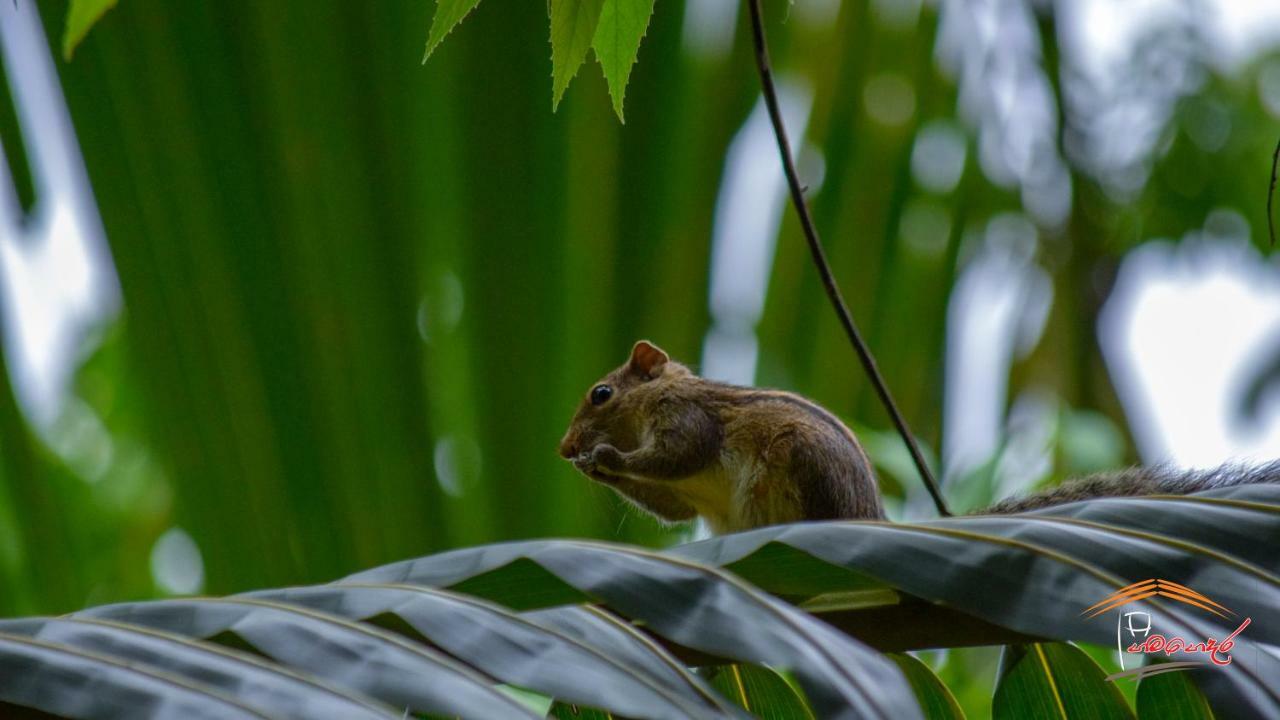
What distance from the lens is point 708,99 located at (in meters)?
3.00

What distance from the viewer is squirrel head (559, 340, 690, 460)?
2664 mm

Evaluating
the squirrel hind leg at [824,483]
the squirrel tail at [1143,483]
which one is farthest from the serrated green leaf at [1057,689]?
the squirrel hind leg at [824,483]

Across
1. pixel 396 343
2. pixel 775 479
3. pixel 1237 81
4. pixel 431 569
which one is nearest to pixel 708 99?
pixel 396 343

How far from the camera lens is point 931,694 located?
1.14 metres

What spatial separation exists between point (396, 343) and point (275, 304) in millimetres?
262

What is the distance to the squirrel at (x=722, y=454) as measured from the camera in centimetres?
216

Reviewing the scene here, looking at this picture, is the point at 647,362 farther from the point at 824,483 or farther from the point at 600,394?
the point at 824,483

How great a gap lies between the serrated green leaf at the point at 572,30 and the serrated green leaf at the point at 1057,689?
2.11 ft

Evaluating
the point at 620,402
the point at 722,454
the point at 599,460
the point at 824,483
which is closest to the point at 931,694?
the point at 824,483

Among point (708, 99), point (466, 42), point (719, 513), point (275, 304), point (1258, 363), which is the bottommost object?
point (1258, 363)

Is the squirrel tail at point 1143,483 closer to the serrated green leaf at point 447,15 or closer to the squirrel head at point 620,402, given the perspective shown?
the serrated green leaf at point 447,15

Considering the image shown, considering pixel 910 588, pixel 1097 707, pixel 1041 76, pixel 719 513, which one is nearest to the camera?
pixel 910 588

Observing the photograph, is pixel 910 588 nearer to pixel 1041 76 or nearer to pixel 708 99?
pixel 708 99

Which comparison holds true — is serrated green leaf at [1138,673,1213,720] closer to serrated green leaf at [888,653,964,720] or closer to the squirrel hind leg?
A: serrated green leaf at [888,653,964,720]
